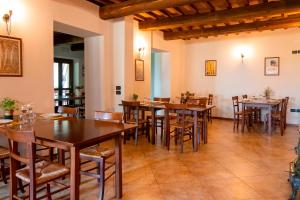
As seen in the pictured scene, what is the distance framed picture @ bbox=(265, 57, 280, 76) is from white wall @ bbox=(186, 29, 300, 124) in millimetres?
103

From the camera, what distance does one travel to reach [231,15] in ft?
17.2

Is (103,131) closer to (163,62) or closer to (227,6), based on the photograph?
(227,6)

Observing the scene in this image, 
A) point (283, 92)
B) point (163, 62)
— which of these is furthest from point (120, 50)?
point (283, 92)

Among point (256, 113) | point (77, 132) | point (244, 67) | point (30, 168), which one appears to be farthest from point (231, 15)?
point (30, 168)

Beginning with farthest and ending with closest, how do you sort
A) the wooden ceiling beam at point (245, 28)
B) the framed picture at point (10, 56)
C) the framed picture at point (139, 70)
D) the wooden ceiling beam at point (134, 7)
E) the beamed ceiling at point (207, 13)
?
1. the framed picture at point (139, 70)
2. the wooden ceiling beam at point (245, 28)
3. the beamed ceiling at point (207, 13)
4. the wooden ceiling beam at point (134, 7)
5. the framed picture at point (10, 56)

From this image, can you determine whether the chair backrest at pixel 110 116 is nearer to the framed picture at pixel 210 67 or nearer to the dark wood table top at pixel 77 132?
the dark wood table top at pixel 77 132

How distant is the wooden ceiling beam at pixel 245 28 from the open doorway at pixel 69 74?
3675 mm

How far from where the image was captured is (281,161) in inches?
153

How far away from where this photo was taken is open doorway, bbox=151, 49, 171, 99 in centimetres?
797

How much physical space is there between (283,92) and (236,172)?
4.80 meters

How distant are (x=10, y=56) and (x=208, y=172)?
3183 millimetres

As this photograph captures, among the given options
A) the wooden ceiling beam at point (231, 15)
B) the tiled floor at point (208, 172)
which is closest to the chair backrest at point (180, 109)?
the tiled floor at point (208, 172)

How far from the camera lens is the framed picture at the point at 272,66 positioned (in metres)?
Answer: 7.27

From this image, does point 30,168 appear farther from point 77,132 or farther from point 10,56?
point 10,56
